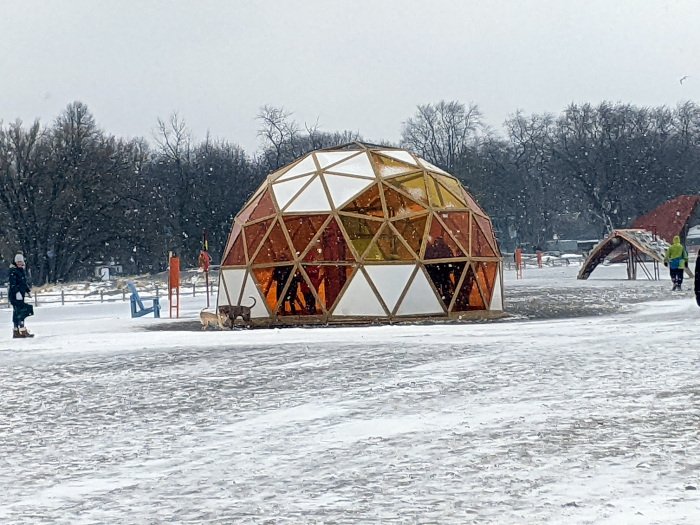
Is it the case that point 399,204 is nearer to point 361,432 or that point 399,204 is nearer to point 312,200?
point 312,200

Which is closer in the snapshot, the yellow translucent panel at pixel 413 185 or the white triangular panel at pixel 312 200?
the white triangular panel at pixel 312 200

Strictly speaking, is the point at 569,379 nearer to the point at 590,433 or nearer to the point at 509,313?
the point at 590,433

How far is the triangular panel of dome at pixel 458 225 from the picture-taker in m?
20.0

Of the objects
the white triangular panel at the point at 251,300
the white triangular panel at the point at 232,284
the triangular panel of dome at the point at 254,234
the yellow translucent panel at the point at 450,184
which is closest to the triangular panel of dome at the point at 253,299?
the white triangular panel at the point at 251,300

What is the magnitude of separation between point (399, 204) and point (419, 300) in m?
2.22

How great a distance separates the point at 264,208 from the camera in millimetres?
20688

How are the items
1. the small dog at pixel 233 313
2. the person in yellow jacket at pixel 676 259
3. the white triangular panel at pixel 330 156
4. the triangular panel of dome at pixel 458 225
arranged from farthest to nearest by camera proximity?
the person in yellow jacket at pixel 676 259, the white triangular panel at pixel 330 156, the triangular panel of dome at pixel 458 225, the small dog at pixel 233 313

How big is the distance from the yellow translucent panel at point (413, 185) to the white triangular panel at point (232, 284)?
4.00m

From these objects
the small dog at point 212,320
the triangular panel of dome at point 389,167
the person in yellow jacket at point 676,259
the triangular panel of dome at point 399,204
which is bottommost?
the small dog at point 212,320

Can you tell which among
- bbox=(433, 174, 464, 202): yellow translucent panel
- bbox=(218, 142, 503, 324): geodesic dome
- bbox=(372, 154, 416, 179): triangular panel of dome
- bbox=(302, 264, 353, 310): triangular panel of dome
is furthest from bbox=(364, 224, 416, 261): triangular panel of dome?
bbox=(433, 174, 464, 202): yellow translucent panel

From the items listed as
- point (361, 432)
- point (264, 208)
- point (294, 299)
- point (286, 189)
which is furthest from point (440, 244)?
point (361, 432)

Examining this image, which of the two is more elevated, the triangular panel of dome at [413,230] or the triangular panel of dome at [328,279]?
the triangular panel of dome at [413,230]

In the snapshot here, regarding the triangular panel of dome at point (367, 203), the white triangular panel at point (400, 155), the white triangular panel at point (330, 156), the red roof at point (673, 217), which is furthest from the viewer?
the red roof at point (673, 217)

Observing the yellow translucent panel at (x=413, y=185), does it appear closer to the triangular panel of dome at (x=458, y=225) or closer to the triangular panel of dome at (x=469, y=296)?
the triangular panel of dome at (x=458, y=225)
